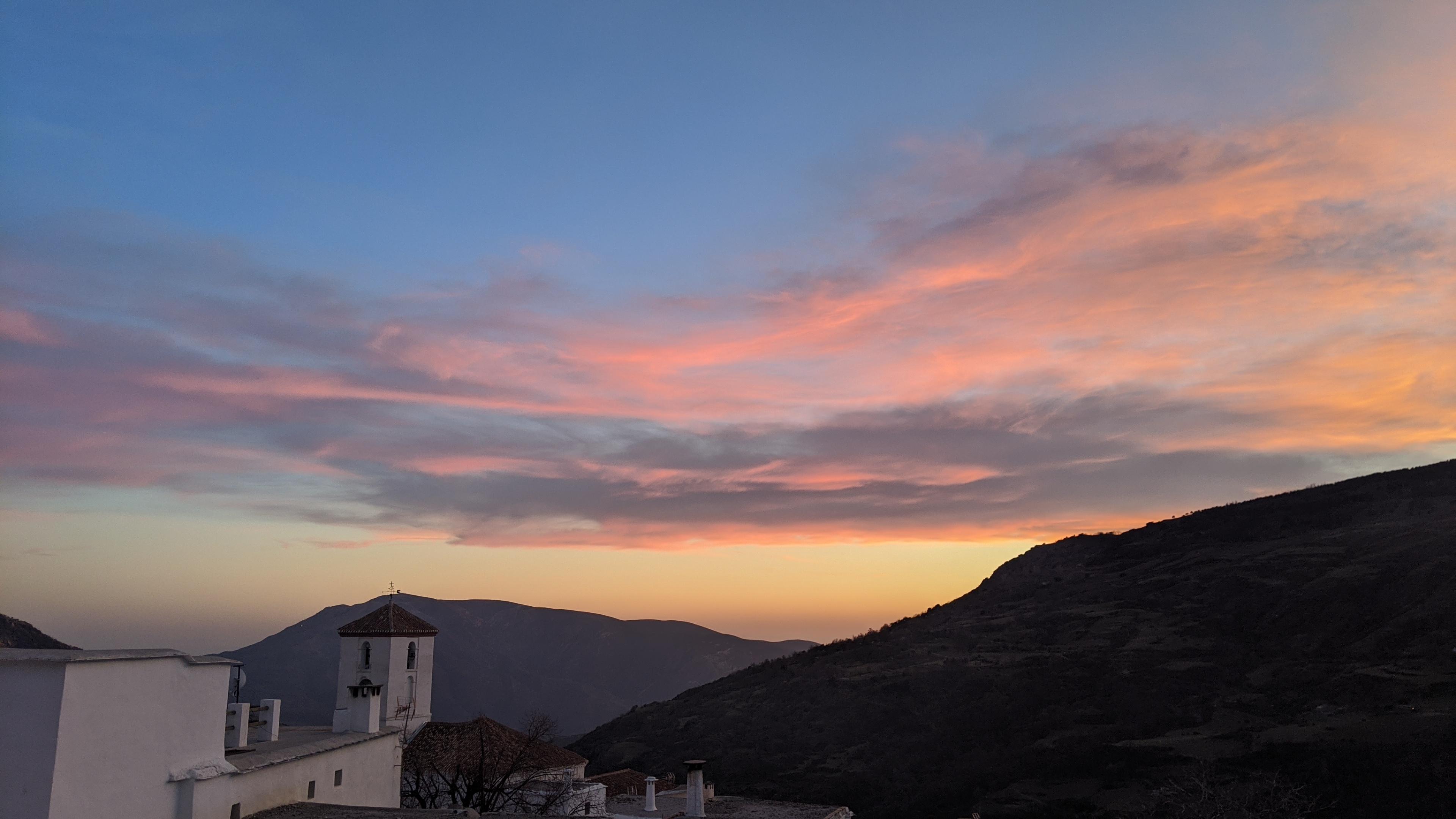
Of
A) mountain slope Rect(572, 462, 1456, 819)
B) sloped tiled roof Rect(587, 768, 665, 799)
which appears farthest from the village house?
mountain slope Rect(572, 462, 1456, 819)

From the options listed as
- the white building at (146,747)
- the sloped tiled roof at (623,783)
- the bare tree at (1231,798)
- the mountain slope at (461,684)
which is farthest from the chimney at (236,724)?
the mountain slope at (461,684)

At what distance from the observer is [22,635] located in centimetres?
5325

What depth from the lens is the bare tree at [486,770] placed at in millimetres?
30766

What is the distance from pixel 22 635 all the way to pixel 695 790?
47297mm

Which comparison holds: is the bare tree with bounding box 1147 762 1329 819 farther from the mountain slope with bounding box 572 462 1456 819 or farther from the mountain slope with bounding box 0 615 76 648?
the mountain slope with bounding box 0 615 76 648

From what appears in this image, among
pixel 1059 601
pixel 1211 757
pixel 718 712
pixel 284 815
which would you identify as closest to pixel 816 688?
pixel 718 712

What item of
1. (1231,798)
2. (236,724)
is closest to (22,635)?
(236,724)

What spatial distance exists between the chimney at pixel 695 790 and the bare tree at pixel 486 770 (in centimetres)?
535

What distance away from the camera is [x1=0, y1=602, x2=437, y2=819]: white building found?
13383mm

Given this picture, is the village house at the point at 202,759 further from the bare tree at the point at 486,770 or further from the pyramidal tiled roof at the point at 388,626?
the pyramidal tiled roof at the point at 388,626

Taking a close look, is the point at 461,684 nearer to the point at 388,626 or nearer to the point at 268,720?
the point at 388,626

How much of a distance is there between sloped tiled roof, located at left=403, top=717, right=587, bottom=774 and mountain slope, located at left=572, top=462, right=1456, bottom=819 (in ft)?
64.2

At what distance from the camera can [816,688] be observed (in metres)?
73.1

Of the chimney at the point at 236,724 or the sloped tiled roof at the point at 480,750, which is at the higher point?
the chimney at the point at 236,724
